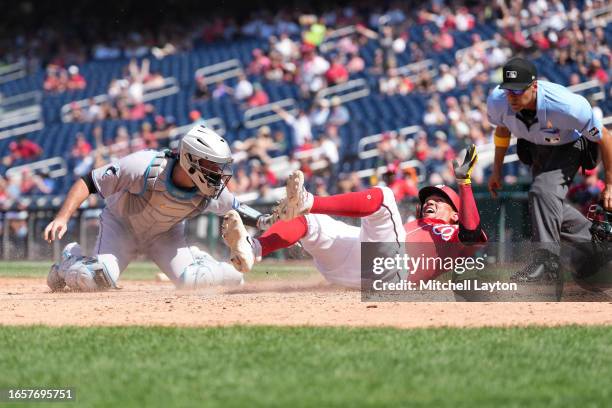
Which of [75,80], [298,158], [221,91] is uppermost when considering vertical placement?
[75,80]

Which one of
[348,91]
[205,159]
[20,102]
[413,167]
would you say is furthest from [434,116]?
[20,102]

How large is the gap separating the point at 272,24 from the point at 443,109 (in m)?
10.2

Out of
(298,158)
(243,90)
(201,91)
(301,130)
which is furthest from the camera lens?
(201,91)

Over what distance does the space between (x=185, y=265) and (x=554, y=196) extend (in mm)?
3157

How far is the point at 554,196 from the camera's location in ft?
24.4

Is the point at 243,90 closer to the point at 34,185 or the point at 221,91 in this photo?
the point at 221,91

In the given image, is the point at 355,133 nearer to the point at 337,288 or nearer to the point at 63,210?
the point at 337,288

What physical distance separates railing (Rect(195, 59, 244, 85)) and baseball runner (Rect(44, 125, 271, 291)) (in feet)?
47.7

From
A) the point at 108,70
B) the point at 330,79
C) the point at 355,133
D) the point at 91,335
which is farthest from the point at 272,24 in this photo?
the point at 91,335

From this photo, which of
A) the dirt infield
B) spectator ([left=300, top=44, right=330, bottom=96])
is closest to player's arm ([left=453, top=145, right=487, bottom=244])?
the dirt infield

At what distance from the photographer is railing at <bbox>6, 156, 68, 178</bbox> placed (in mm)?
19344

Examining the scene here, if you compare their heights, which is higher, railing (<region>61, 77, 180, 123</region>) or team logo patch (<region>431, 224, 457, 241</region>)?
railing (<region>61, 77, 180, 123</region>)

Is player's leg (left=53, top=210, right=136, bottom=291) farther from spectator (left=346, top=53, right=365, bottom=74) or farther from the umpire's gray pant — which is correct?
spectator (left=346, top=53, right=365, bottom=74)

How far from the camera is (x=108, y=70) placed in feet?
86.9
